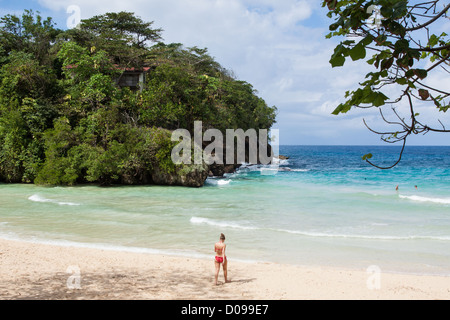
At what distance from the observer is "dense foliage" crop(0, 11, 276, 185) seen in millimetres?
A: 26391

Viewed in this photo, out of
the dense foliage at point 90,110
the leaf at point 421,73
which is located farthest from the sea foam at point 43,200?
the leaf at point 421,73

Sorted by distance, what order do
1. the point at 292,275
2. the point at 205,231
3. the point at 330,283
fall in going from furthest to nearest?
1. the point at 205,231
2. the point at 292,275
3. the point at 330,283

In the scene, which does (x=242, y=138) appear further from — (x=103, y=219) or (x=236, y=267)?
(x=236, y=267)

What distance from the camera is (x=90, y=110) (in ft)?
95.8

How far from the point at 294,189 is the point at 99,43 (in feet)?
69.5

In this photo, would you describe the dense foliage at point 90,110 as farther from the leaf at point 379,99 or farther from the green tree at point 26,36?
the leaf at point 379,99

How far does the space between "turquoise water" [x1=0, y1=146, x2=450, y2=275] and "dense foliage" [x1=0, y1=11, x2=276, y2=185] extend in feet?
7.04

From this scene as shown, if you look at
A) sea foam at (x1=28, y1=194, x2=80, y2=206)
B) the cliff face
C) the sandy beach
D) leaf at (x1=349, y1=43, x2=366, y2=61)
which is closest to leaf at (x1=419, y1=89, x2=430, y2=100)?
leaf at (x1=349, y1=43, x2=366, y2=61)

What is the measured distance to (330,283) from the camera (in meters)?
Answer: 8.70

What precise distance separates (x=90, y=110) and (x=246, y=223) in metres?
19.2

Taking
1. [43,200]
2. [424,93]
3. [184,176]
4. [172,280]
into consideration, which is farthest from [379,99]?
[184,176]

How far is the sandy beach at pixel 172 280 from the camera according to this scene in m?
7.56

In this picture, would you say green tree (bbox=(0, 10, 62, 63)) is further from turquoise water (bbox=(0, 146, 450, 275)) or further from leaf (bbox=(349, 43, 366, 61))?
leaf (bbox=(349, 43, 366, 61))
